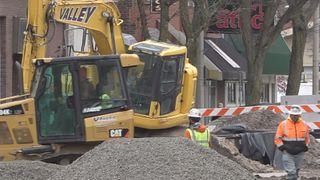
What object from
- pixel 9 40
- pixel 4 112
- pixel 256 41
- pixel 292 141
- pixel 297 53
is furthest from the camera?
pixel 297 53

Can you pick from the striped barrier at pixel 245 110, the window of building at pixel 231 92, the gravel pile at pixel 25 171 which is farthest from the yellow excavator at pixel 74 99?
the window of building at pixel 231 92

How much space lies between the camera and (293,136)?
41.5 ft

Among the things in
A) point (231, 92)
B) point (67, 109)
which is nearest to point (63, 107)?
point (67, 109)

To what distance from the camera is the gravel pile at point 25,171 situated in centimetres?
862

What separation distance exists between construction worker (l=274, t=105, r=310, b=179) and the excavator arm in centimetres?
329

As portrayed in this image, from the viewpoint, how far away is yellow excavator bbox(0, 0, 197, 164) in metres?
11.6

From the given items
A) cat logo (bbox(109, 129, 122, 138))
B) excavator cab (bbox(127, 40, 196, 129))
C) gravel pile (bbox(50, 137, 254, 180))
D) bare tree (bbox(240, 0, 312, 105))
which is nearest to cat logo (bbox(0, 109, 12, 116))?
cat logo (bbox(109, 129, 122, 138))

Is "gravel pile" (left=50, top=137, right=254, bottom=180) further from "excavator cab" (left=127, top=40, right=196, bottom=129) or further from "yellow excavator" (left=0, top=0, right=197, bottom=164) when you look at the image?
"excavator cab" (left=127, top=40, right=196, bottom=129)

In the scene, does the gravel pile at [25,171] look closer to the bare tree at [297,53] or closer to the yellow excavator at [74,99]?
the yellow excavator at [74,99]

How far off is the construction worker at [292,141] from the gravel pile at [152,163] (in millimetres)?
4719

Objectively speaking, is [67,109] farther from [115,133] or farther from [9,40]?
[9,40]

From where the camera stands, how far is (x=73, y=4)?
12914 millimetres

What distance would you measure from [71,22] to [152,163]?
19.8 ft

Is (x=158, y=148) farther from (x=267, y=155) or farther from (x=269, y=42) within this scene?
(x=269, y=42)
